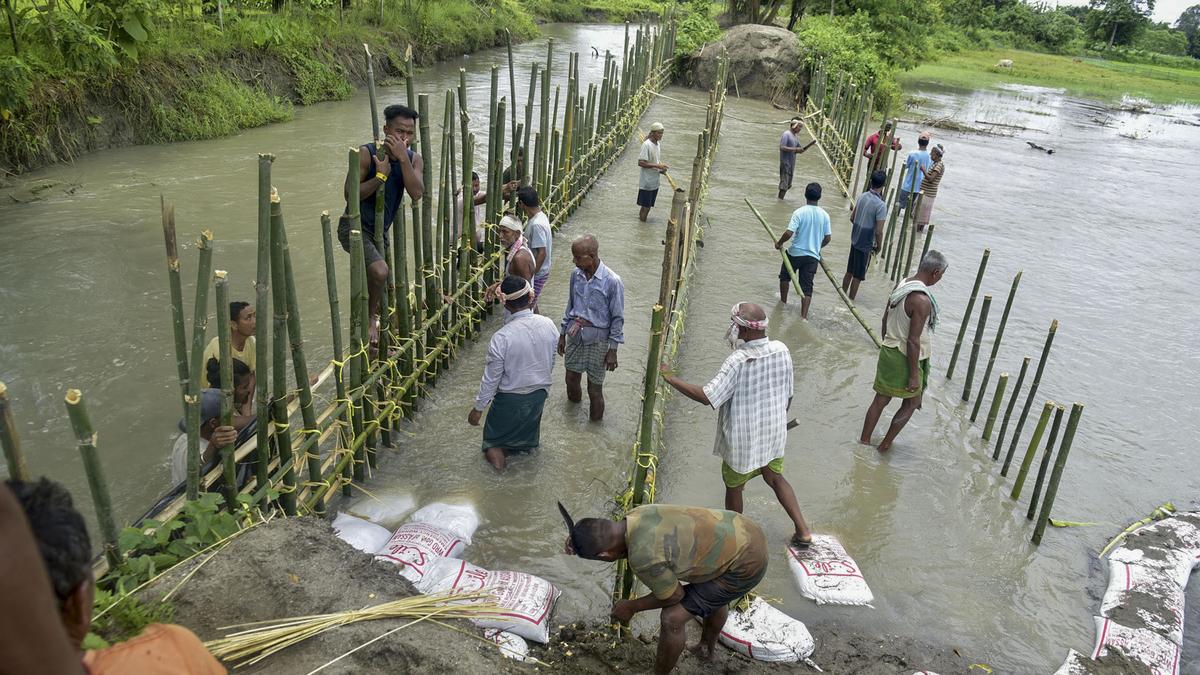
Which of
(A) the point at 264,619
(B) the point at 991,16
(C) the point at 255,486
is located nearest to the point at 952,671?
(A) the point at 264,619

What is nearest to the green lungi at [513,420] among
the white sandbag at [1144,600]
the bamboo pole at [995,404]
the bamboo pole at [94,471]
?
the bamboo pole at [94,471]

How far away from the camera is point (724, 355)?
24.0 feet

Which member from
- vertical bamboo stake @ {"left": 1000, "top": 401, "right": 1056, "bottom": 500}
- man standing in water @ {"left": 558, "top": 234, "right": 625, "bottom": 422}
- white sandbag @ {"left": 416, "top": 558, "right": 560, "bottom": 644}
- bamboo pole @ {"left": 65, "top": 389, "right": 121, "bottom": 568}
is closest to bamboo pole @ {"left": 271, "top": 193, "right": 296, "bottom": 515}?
white sandbag @ {"left": 416, "top": 558, "right": 560, "bottom": 644}

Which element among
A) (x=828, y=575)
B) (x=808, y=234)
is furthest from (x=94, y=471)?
(x=808, y=234)

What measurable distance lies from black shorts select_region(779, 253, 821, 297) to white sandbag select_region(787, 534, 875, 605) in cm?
408

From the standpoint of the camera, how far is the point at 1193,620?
5062mm

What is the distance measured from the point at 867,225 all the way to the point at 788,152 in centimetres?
410

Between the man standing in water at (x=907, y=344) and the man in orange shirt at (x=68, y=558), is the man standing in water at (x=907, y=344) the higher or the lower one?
the lower one

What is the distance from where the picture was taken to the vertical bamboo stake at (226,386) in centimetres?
319

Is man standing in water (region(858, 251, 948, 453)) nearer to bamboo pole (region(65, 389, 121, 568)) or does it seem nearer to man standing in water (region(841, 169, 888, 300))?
man standing in water (region(841, 169, 888, 300))

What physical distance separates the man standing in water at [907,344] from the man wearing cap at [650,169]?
493 centimetres

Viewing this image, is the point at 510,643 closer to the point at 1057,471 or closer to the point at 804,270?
the point at 1057,471

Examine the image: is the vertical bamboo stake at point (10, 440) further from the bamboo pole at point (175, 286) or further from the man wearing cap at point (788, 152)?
the man wearing cap at point (788, 152)

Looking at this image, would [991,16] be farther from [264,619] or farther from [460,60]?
[264,619]
